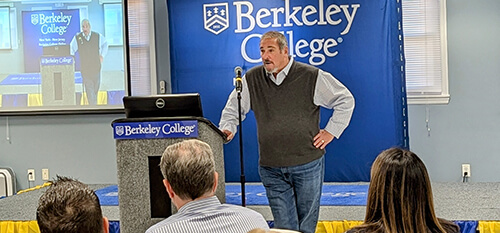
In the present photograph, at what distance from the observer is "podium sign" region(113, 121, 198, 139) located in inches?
103

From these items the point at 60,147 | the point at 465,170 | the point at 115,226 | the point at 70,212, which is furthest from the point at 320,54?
the point at 70,212

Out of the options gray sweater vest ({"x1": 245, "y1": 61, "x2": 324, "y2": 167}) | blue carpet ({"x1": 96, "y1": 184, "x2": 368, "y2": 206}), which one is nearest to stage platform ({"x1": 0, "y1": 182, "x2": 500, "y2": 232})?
blue carpet ({"x1": 96, "y1": 184, "x2": 368, "y2": 206})

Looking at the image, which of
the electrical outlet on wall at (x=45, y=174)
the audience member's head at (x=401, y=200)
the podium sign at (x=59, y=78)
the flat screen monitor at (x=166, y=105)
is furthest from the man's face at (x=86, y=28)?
the audience member's head at (x=401, y=200)

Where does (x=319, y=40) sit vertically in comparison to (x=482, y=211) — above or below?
above

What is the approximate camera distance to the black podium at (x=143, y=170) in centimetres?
264

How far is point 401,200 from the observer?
162 centimetres

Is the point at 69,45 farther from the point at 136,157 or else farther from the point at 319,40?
the point at 136,157

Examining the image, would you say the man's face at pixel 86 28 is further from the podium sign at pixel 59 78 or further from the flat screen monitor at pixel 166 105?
the flat screen monitor at pixel 166 105

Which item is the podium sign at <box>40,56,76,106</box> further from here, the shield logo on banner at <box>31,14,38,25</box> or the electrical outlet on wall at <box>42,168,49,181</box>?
the electrical outlet on wall at <box>42,168,49,181</box>

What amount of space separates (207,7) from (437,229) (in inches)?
164

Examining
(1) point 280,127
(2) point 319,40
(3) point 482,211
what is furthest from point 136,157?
(2) point 319,40

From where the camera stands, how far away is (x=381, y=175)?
1.66 m

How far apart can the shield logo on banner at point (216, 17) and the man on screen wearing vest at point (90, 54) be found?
3.52 feet

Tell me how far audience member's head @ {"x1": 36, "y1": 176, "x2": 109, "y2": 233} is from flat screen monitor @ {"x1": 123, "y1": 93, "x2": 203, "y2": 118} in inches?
53.9
